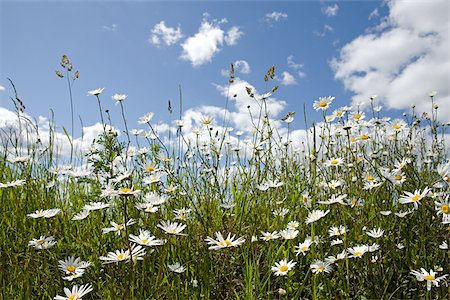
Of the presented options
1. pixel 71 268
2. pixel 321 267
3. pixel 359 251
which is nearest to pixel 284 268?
pixel 321 267

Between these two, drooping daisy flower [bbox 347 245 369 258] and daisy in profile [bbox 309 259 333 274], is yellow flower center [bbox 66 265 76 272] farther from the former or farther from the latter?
drooping daisy flower [bbox 347 245 369 258]

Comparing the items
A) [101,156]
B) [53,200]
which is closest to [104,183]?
[101,156]

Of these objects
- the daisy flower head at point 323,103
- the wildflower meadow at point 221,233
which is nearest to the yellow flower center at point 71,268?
the wildflower meadow at point 221,233

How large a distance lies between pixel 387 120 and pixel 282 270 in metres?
2.23

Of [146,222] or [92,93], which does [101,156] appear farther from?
[146,222]

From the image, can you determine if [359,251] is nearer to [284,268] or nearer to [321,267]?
[321,267]

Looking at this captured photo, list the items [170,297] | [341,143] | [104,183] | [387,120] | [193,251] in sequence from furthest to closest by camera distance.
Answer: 1. [341,143]
2. [387,120]
3. [104,183]
4. [193,251]
5. [170,297]

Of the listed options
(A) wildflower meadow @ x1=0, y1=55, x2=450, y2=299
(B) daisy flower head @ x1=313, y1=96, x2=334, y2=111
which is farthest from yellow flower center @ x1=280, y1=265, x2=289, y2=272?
(B) daisy flower head @ x1=313, y1=96, x2=334, y2=111

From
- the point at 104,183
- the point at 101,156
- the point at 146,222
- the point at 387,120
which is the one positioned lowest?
the point at 146,222

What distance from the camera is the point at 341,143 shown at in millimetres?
4129

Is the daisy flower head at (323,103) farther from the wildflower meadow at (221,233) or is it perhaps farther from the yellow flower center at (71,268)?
the yellow flower center at (71,268)

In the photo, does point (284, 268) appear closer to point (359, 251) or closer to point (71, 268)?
point (359, 251)

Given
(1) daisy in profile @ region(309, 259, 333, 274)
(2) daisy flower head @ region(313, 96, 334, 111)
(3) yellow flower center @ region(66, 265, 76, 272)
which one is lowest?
(1) daisy in profile @ region(309, 259, 333, 274)

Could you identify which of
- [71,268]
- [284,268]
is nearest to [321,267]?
[284,268]
